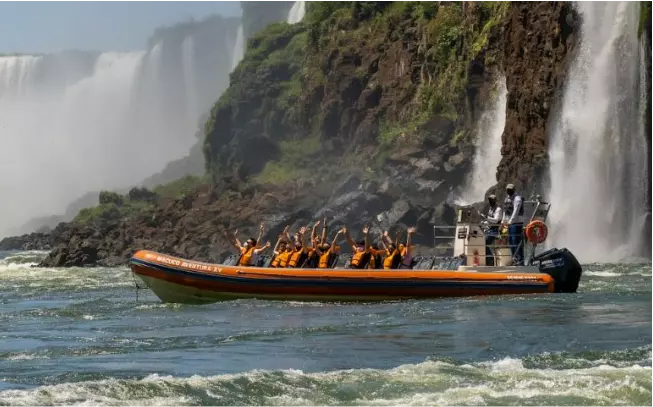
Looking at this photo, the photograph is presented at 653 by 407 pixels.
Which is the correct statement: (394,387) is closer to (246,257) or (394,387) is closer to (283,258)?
(283,258)

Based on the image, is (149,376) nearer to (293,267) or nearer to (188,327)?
(188,327)

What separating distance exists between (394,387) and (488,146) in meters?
45.6

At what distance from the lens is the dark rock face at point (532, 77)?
48.8 meters

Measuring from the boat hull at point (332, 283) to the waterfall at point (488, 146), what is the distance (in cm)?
3168

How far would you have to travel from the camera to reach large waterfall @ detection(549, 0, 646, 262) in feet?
146

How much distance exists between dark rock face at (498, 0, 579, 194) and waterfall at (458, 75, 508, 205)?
4286 mm

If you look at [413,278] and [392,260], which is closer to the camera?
[413,278]

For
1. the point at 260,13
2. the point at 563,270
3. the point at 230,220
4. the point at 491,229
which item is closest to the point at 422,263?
the point at 491,229

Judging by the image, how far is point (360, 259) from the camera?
26609mm

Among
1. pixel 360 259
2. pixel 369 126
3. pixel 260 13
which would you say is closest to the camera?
pixel 360 259

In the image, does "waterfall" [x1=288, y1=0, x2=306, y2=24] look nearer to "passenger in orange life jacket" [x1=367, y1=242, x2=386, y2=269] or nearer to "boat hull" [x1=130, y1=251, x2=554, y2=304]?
"passenger in orange life jacket" [x1=367, y1=242, x2=386, y2=269]

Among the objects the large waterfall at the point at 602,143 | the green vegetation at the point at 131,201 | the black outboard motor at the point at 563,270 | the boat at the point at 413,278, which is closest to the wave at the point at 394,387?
the boat at the point at 413,278

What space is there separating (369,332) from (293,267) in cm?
648

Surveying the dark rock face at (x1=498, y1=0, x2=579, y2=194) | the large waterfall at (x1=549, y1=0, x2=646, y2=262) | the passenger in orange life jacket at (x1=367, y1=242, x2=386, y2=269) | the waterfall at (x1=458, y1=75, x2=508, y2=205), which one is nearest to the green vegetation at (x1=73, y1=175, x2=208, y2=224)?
the waterfall at (x1=458, y1=75, x2=508, y2=205)
